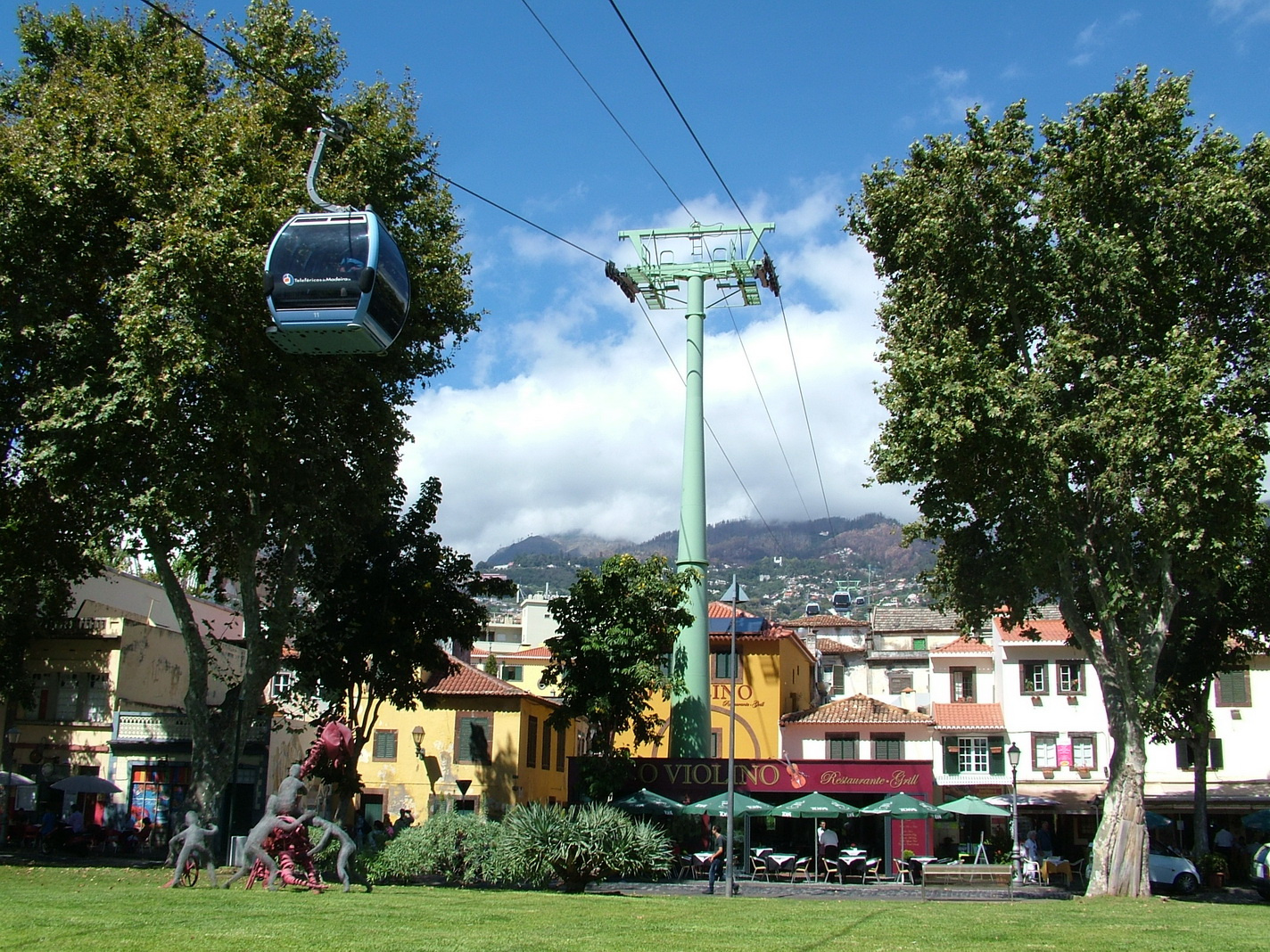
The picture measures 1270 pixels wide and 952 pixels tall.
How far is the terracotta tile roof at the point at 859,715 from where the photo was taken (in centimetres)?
4447

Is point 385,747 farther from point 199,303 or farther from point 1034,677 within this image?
point 1034,677

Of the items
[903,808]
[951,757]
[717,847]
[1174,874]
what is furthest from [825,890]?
[951,757]

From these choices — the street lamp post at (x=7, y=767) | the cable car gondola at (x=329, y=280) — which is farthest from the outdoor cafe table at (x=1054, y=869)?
the street lamp post at (x=7, y=767)

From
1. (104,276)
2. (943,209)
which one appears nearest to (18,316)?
(104,276)

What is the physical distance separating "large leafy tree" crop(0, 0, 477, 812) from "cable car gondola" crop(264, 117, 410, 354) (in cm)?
602

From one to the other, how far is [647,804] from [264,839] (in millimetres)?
16045

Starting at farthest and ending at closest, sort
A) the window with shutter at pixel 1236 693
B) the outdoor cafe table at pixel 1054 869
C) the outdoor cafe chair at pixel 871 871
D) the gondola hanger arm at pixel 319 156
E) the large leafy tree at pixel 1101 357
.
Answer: the window with shutter at pixel 1236 693, the outdoor cafe table at pixel 1054 869, the outdoor cafe chair at pixel 871 871, the large leafy tree at pixel 1101 357, the gondola hanger arm at pixel 319 156

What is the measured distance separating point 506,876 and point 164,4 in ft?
62.0

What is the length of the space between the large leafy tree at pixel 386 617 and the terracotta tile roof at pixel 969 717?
2146cm

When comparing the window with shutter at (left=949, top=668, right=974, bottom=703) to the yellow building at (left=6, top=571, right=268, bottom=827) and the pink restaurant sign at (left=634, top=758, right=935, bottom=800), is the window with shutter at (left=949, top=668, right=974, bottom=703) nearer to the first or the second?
the pink restaurant sign at (left=634, top=758, right=935, bottom=800)

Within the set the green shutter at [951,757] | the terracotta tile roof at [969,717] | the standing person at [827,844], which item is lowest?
the standing person at [827,844]

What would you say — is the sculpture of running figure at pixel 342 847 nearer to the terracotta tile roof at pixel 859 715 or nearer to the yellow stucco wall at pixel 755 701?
the yellow stucco wall at pixel 755 701

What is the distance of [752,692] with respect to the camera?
46312 millimetres

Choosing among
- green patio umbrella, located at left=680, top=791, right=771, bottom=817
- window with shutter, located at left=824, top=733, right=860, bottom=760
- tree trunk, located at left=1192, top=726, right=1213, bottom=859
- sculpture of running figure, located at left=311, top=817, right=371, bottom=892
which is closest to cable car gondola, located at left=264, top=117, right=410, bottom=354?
sculpture of running figure, located at left=311, top=817, right=371, bottom=892
